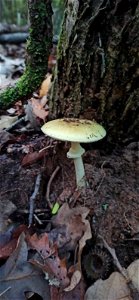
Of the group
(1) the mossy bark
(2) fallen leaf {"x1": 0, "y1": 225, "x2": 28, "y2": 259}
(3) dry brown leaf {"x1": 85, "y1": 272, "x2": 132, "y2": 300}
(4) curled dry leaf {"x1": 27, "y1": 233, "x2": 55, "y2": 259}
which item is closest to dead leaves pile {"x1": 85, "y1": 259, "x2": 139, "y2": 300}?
(3) dry brown leaf {"x1": 85, "y1": 272, "x2": 132, "y2": 300}

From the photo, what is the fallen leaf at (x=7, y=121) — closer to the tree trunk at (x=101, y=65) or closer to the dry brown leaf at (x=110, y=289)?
the tree trunk at (x=101, y=65)

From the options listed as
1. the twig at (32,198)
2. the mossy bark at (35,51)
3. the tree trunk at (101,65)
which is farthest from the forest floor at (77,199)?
the mossy bark at (35,51)

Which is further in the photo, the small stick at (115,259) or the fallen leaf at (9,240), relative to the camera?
the fallen leaf at (9,240)

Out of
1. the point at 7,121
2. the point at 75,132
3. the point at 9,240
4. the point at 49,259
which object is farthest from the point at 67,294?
the point at 7,121

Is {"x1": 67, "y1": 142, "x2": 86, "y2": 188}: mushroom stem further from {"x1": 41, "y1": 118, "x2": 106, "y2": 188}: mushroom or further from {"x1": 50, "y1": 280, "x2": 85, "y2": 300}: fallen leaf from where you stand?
{"x1": 50, "y1": 280, "x2": 85, "y2": 300}: fallen leaf

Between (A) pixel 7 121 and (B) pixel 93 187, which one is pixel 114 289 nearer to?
(B) pixel 93 187

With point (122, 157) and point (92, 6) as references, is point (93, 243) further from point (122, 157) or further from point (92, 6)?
point (92, 6)

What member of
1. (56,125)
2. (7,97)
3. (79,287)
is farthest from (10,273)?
(7,97)
